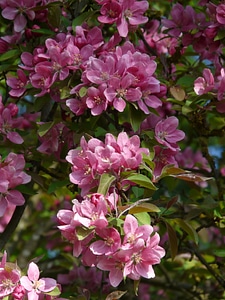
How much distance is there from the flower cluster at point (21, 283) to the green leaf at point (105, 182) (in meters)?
0.28

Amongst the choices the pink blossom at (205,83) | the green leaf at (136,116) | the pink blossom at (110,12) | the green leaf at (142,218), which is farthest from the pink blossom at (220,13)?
the green leaf at (142,218)

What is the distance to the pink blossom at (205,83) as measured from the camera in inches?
78.9

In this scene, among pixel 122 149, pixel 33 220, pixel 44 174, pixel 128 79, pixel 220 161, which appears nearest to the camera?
pixel 122 149

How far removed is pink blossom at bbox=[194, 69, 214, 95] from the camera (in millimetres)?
2004

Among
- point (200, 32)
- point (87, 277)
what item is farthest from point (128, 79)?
point (87, 277)

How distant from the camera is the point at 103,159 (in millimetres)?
1673

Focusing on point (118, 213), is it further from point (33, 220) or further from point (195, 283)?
point (33, 220)

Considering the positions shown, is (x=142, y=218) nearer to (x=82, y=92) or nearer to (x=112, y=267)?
(x=112, y=267)

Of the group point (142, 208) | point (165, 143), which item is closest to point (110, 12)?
point (165, 143)

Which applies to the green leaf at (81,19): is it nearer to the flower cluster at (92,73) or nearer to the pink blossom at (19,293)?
the flower cluster at (92,73)

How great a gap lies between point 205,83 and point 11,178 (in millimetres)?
618

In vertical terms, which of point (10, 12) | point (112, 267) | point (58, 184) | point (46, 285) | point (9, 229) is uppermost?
point (10, 12)

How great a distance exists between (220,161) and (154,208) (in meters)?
1.35

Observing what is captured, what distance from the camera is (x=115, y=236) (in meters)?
1.55
